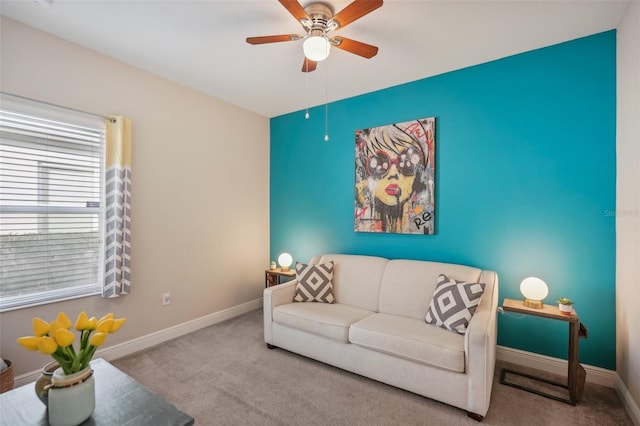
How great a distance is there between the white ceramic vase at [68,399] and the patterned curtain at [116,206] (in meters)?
A: 1.58

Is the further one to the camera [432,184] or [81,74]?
[432,184]

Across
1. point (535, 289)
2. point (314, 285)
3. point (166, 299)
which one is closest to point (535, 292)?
point (535, 289)

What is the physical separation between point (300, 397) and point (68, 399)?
1.42m

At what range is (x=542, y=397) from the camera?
7.13 feet

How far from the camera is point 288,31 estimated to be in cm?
237

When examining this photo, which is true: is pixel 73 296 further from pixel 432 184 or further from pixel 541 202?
pixel 541 202

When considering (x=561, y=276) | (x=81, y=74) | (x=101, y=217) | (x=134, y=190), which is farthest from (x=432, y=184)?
(x=81, y=74)

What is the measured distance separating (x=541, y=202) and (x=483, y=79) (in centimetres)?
122

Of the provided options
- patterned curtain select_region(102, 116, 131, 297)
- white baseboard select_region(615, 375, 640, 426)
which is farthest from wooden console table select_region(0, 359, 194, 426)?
→ white baseboard select_region(615, 375, 640, 426)

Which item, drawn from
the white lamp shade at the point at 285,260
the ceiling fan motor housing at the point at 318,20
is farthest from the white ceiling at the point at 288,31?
the white lamp shade at the point at 285,260

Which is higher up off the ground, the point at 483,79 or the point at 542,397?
the point at 483,79

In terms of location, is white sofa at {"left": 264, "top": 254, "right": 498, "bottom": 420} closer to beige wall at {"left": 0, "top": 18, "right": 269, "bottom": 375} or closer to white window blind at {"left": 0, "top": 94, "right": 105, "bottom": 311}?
beige wall at {"left": 0, "top": 18, "right": 269, "bottom": 375}

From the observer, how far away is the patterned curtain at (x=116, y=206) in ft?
8.70

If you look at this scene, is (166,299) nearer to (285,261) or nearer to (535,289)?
(285,261)
